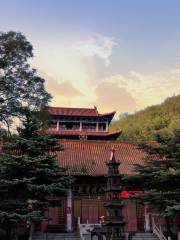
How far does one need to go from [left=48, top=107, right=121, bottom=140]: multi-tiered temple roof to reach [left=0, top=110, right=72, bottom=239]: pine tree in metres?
24.3

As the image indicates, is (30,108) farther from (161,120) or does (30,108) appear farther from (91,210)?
(161,120)

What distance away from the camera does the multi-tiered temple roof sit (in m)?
47.6

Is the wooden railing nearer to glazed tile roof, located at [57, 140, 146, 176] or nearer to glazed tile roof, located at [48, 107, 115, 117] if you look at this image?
glazed tile roof, located at [57, 140, 146, 176]

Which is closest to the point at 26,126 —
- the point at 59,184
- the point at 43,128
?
the point at 43,128

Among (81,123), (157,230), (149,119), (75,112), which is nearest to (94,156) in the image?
(157,230)

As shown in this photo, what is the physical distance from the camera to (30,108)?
22109 mm

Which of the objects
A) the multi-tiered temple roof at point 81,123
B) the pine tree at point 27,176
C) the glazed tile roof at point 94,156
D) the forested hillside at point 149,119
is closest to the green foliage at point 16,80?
the pine tree at point 27,176

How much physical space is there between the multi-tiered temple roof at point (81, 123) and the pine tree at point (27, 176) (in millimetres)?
24270

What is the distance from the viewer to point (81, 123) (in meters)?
48.7

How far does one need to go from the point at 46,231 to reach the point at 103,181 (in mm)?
4919

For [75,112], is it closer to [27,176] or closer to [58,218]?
[58,218]

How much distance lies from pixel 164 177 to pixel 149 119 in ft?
190

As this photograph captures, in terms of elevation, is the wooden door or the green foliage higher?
the green foliage

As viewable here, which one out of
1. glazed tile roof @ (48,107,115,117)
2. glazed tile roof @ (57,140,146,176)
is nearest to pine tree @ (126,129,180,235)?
glazed tile roof @ (57,140,146,176)
